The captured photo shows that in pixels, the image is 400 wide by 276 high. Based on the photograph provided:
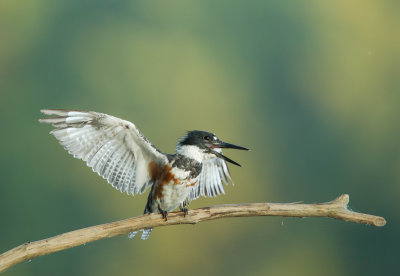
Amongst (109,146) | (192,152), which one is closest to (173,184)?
(192,152)

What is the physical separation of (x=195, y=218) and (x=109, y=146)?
521mm

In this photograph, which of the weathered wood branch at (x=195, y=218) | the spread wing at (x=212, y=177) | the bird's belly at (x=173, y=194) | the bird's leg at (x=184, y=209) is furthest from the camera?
the spread wing at (x=212, y=177)

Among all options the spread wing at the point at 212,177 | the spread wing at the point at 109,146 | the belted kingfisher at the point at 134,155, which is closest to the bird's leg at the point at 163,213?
the belted kingfisher at the point at 134,155

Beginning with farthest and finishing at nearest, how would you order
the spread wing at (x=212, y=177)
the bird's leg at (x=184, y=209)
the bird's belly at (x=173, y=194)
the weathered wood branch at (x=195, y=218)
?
the spread wing at (x=212, y=177), the bird's belly at (x=173, y=194), the bird's leg at (x=184, y=209), the weathered wood branch at (x=195, y=218)

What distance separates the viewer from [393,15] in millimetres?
4320

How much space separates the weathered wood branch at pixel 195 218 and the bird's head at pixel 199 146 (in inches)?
11.7

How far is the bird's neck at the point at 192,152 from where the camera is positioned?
6.97ft

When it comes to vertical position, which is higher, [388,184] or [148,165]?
[148,165]

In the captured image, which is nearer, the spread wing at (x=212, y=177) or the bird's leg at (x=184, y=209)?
the bird's leg at (x=184, y=209)

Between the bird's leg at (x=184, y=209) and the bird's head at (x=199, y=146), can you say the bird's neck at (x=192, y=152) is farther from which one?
the bird's leg at (x=184, y=209)

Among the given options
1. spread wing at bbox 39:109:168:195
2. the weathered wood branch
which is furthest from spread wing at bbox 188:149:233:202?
the weathered wood branch

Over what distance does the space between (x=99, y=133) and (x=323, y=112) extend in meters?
2.55

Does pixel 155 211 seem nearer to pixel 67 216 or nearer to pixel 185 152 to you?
pixel 185 152

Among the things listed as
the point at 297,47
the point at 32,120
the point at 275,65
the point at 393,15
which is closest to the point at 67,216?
the point at 32,120
